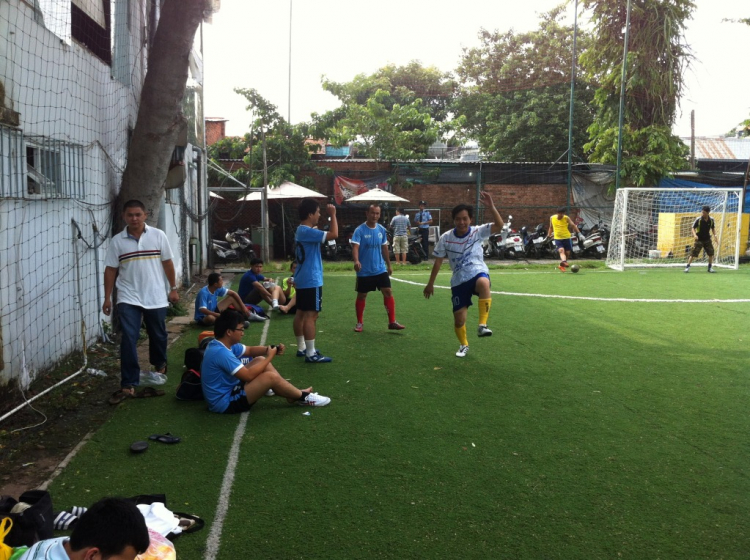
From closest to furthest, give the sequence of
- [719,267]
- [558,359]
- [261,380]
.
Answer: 1. [261,380]
2. [558,359]
3. [719,267]

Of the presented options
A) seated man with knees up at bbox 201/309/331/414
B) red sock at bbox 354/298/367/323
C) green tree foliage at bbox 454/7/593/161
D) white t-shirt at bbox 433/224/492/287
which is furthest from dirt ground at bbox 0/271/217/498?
green tree foliage at bbox 454/7/593/161

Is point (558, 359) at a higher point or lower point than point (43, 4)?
lower

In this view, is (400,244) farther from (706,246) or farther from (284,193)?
(706,246)

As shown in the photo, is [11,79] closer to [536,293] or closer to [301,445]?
[301,445]

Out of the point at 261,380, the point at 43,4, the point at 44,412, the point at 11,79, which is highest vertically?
the point at 43,4

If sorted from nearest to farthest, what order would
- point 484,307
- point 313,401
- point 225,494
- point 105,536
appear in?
1. point 105,536
2. point 225,494
3. point 313,401
4. point 484,307

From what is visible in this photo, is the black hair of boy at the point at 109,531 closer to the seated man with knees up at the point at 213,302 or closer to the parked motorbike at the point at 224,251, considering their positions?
the seated man with knees up at the point at 213,302

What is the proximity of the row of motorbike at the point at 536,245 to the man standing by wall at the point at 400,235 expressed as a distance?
3302 millimetres

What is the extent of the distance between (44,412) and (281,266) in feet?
43.9

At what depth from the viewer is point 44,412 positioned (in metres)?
5.82

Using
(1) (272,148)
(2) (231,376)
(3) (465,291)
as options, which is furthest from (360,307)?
(1) (272,148)

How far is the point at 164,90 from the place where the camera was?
7.86 metres

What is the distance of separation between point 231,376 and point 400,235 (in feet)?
47.7

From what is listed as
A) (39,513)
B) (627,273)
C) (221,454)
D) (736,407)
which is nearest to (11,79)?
(221,454)
